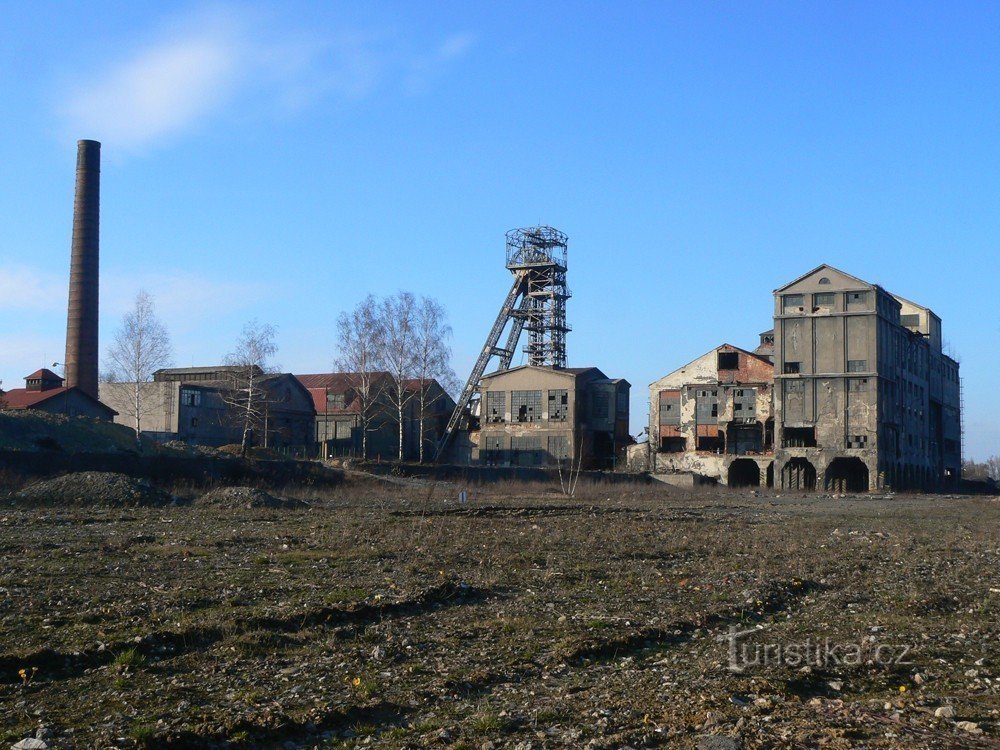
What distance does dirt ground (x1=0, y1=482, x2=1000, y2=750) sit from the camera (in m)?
6.36

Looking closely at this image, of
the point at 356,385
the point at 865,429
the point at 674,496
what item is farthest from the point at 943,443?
the point at 356,385

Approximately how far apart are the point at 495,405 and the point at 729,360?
1488 cm

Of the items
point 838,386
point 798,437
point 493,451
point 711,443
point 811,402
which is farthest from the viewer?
point 493,451

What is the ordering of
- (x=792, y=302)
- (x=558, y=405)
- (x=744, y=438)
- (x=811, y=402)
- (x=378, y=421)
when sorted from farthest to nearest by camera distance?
(x=378, y=421)
(x=558, y=405)
(x=744, y=438)
(x=792, y=302)
(x=811, y=402)

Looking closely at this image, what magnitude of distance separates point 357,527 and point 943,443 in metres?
62.0

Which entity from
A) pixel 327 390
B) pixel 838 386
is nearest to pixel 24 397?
pixel 327 390

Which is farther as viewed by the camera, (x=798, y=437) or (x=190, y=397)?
(x=190, y=397)

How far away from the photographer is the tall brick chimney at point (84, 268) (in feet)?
159

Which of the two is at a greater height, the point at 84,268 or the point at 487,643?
the point at 84,268

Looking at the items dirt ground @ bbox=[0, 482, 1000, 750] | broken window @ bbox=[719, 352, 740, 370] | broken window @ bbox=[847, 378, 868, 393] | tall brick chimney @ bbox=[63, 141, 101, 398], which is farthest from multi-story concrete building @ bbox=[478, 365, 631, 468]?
dirt ground @ bbox=[0, 482, 1000, 750]

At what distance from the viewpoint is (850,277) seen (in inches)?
2158

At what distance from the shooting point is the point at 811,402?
180 feet

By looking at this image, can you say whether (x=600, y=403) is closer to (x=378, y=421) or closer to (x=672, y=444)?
(x=672, y=444)

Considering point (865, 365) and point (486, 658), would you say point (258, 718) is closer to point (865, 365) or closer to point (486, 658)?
point (486, 658)
